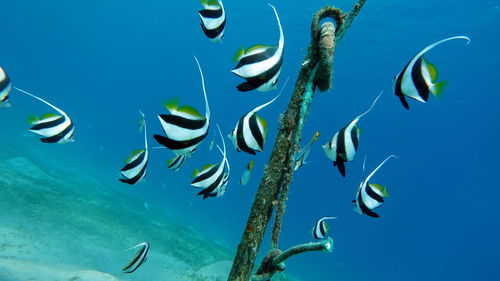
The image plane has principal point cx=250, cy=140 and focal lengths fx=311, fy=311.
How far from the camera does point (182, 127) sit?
6.10 feet

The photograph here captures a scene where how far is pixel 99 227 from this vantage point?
946 cm

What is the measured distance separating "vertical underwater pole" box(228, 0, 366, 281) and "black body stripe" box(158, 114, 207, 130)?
0.92 m

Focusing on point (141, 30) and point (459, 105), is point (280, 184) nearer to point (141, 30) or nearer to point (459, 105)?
point (459, 105)

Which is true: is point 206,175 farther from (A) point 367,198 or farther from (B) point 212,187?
(A) point 367,198

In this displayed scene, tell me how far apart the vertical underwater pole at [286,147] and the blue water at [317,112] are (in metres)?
3.41

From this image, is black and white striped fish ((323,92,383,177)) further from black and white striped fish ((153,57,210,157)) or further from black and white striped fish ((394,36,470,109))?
black and white striped fish ((153,57,210,157))

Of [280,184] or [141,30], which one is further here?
[141,30]

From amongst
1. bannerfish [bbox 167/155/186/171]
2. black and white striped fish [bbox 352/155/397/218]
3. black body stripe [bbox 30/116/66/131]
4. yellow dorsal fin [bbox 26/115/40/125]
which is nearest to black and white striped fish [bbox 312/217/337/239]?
black and white striped fish [bbox 352/155/397/218]

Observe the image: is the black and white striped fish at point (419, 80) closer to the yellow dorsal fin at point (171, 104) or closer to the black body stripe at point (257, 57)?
the black body stripe at point (257, 57)

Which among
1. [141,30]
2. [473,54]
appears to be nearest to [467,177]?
[473,54]

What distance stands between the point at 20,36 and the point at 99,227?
150233 mm

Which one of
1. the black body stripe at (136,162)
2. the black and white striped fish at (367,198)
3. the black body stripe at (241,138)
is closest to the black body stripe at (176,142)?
the black body stripe at (241,138)

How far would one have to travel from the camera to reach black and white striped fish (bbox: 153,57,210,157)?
1826 mm

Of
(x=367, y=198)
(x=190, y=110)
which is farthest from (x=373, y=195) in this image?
(x=190, y=110)
